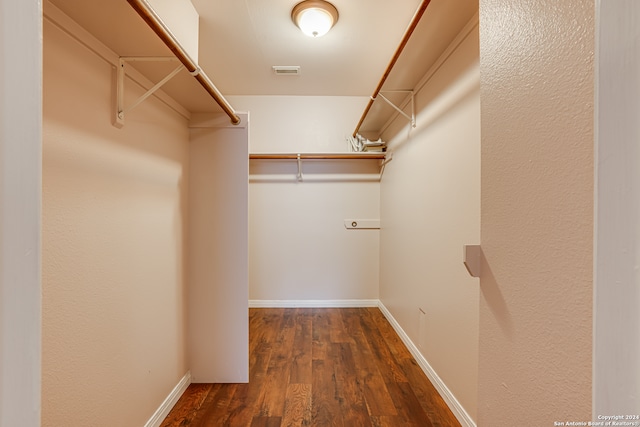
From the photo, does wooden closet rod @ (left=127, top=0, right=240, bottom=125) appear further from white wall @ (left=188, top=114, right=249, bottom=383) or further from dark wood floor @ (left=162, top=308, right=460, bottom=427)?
dark wood floor @ (left=162, top=308, right=460, bottom=427)

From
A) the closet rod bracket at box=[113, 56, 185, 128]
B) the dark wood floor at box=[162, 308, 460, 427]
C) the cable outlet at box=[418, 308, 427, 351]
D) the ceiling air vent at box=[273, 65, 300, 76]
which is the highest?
the ceiling air vent at box=[273, 65, 300, 76]

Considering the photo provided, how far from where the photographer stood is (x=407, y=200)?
229 cm

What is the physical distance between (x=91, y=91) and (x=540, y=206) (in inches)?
57.6

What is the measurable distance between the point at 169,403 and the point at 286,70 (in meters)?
2.69

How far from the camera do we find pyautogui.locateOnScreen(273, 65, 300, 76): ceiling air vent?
8.17 feet

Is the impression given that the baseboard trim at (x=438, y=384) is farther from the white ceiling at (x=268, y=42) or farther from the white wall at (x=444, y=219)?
the white ceiling at (x=268, y=42)

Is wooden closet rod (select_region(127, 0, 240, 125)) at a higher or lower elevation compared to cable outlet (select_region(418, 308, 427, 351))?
higher

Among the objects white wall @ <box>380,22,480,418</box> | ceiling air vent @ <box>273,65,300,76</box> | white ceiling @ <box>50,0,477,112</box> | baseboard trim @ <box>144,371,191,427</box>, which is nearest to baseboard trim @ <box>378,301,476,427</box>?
white wall @ <box>380,22,480,418</box>

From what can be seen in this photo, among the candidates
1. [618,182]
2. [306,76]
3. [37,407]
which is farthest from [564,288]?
[306,76]

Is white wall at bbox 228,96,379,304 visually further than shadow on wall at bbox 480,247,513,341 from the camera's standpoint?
Yes

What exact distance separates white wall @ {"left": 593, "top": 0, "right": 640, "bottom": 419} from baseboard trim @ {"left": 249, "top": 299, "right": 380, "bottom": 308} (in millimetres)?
3024

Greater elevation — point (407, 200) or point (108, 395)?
point (407, 200)

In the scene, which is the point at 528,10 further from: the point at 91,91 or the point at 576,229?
the point at 91,91

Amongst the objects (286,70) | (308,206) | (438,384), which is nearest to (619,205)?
(438,384)
